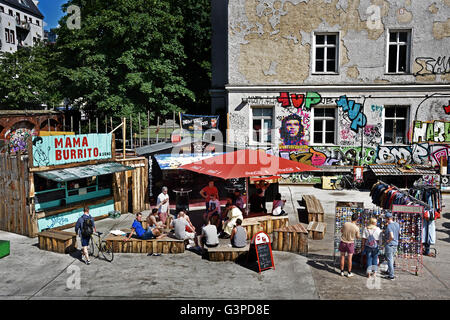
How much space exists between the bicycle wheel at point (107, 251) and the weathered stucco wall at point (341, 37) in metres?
13.0

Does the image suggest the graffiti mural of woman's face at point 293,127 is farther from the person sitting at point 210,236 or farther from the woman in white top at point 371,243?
the woman in white top at point 371,243

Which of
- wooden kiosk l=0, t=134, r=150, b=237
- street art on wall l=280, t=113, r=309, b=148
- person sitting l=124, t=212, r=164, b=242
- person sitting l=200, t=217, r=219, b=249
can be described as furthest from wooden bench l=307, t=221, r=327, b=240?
street art on wall l=280, t=113, r=309, b=148

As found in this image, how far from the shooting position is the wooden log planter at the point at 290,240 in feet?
36.7

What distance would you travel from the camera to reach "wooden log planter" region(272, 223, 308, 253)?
36.7 feet

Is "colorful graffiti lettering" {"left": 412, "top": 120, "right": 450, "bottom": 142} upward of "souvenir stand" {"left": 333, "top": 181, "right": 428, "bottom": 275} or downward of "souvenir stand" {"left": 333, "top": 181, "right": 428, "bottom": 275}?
upward

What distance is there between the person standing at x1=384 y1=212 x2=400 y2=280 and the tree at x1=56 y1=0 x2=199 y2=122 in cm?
1816

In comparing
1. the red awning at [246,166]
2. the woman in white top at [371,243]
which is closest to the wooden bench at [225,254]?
the red awning at [246,166]

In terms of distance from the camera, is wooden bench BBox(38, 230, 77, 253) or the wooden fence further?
the wooden fence

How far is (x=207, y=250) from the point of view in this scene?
35.4 feet

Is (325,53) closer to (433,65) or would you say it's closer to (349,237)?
(433,65)

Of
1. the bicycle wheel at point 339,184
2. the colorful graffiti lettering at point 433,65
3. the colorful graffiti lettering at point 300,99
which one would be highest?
the colorful graffiti lettering at point 433,65

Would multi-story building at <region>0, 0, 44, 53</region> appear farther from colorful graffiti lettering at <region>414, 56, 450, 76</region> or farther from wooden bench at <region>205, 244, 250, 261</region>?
wooden bench at <region>205, 244, 250, 261</region>

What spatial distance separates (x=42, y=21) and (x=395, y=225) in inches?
3147

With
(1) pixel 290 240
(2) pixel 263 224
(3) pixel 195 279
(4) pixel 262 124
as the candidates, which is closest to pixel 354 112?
(4) pixel 262 124
